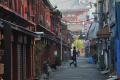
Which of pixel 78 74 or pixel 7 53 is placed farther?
pixel 78 74

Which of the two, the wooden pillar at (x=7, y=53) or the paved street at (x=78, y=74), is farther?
the paved street at (x=78, y=74)

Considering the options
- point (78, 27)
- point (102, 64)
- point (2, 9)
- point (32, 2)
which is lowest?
point (102, 64)

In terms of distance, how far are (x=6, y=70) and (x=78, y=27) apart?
172102 mm

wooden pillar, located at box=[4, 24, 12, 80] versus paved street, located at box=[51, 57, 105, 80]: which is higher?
wooden pillar, located at box=[4, 24, 12, 80]

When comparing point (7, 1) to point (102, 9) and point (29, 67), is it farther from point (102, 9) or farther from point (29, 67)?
point (102, 9)

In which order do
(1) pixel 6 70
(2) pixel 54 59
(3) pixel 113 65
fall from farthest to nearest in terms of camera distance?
(2) pixel 54 59 → (3) pixel 113 65 → (1) pixel 6 70

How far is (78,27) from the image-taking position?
584 ft

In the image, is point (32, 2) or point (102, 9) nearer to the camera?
point (32, 2)

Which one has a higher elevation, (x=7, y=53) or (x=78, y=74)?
(x=7, y=53)

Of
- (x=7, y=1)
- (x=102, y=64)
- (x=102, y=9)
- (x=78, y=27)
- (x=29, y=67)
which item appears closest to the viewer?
(x=7, y=1)

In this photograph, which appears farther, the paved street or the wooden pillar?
the paved street

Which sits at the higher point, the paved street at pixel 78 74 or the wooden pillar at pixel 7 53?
the wooden pillar at pixel 7 53

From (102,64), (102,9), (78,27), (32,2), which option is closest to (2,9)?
(32,2)

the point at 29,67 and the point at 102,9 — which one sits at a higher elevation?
the point at 102,9
